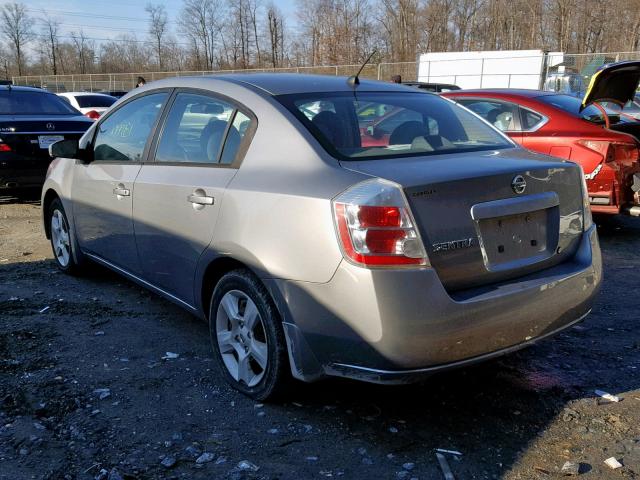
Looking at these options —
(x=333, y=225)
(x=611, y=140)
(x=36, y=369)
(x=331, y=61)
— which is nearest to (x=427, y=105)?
(x=333, y=225)

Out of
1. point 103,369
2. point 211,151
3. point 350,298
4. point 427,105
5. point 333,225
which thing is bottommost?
point 103,369

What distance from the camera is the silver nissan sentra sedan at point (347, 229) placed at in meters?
2.53

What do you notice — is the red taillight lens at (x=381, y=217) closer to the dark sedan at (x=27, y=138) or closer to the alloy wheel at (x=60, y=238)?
the alloy wheel at (x=60, y=238)

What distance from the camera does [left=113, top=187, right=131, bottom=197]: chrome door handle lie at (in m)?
4.00

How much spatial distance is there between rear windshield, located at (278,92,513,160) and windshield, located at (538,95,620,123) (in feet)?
11.4

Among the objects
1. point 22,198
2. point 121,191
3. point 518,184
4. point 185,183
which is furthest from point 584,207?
point 22,198

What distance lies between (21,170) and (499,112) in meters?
5.84

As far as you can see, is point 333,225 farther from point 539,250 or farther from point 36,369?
point 36,369

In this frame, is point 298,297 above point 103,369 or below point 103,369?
above

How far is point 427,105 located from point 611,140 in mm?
3500

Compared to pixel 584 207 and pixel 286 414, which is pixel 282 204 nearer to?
pixel 286 414

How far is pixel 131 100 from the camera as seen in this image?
4379 millimetres

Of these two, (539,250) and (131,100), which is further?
(131,100)

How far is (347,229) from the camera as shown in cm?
254
